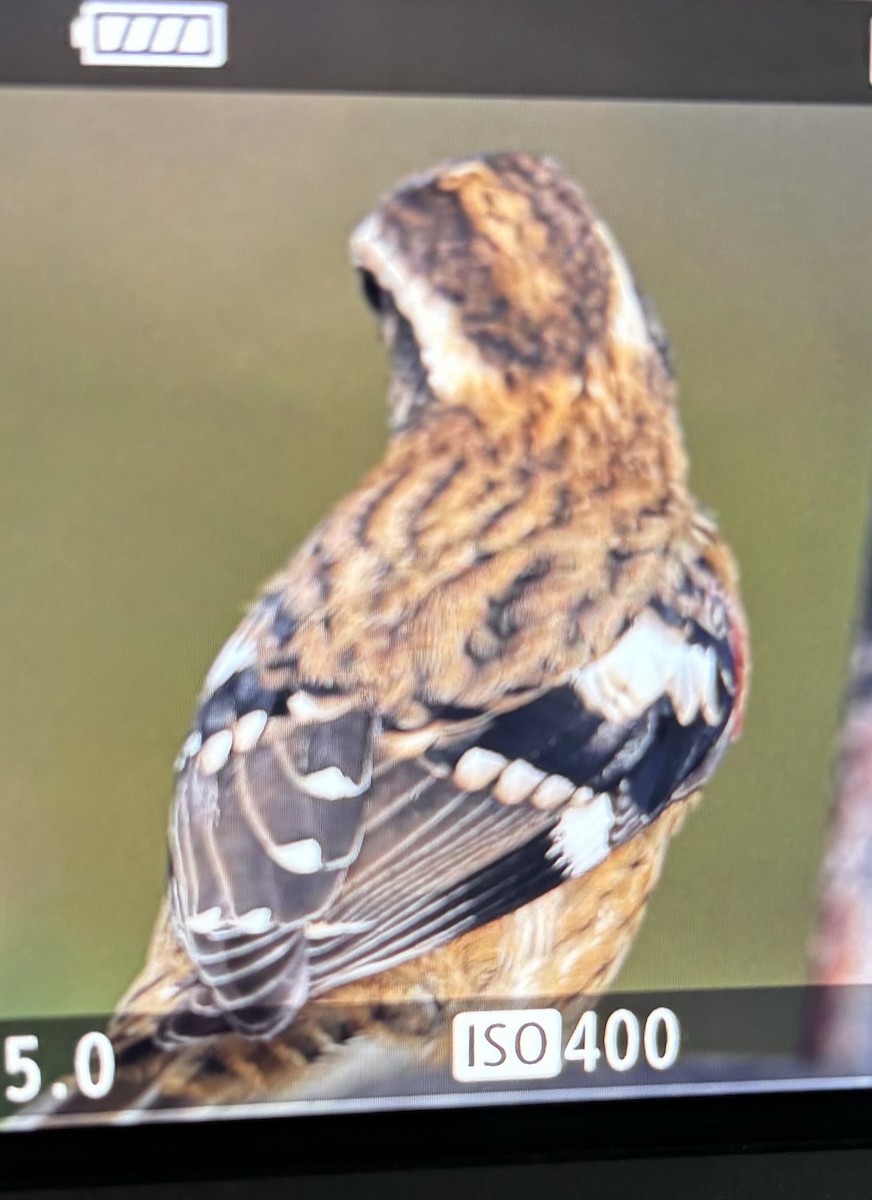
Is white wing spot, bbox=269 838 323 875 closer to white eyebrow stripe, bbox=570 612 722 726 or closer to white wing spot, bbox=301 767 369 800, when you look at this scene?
white wing spot, bbox=301 767 369 800

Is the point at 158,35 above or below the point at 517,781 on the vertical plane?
above

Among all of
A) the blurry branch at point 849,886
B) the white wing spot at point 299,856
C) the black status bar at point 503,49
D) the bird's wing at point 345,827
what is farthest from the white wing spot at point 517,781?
the black status bar at point 503,49

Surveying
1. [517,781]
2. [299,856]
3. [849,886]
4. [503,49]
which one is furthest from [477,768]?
[503,49]

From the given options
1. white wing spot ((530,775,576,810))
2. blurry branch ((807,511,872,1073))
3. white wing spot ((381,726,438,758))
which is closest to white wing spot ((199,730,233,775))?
white wing spot ((381,726,438,758))

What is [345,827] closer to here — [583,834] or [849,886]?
[583,834]

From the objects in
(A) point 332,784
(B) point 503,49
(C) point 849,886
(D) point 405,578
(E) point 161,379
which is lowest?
(C) point 849,886

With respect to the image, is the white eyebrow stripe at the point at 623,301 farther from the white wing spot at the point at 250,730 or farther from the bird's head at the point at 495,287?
the white wing spot at the point at 250,730

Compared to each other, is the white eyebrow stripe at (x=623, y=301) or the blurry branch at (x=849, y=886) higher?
the white eyebrow stripe at (x=623, y=301)
